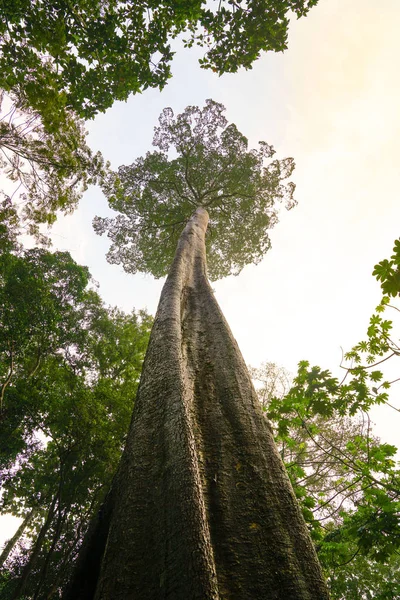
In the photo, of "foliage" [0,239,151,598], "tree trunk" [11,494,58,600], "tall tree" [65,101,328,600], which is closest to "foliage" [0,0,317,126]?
"tall tree" [65,101,328,600]

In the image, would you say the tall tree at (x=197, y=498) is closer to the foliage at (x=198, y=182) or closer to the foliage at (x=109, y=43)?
the foliage at (x=109, y=43)

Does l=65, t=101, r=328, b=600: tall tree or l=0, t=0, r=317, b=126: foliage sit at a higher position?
l=0, t=0, r=317, b=126: foliage

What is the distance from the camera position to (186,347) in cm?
269

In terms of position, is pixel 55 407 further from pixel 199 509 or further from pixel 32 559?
pixel 199 509

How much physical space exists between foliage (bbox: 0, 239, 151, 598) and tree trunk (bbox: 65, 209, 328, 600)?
18.9ft

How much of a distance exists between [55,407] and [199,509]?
6970mm

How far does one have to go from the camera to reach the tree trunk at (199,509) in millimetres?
1085

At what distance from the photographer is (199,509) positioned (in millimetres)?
1214

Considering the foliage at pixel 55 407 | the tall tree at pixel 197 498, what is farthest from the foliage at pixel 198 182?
the tall tree at pixel 197 498

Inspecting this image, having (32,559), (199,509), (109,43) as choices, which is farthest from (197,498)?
(32,559)

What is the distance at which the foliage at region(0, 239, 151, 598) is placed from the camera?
7039 millimetres

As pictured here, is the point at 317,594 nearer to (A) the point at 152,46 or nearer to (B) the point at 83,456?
(A) the point at 152,46

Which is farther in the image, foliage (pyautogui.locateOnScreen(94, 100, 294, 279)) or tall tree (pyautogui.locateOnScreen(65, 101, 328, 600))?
foliage (pyautogui.locateOnScreen(94, 100, 294, 279))

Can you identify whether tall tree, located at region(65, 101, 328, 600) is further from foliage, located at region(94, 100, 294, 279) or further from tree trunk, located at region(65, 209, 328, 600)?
foliage, located at region(94, 100, 294, 279)
